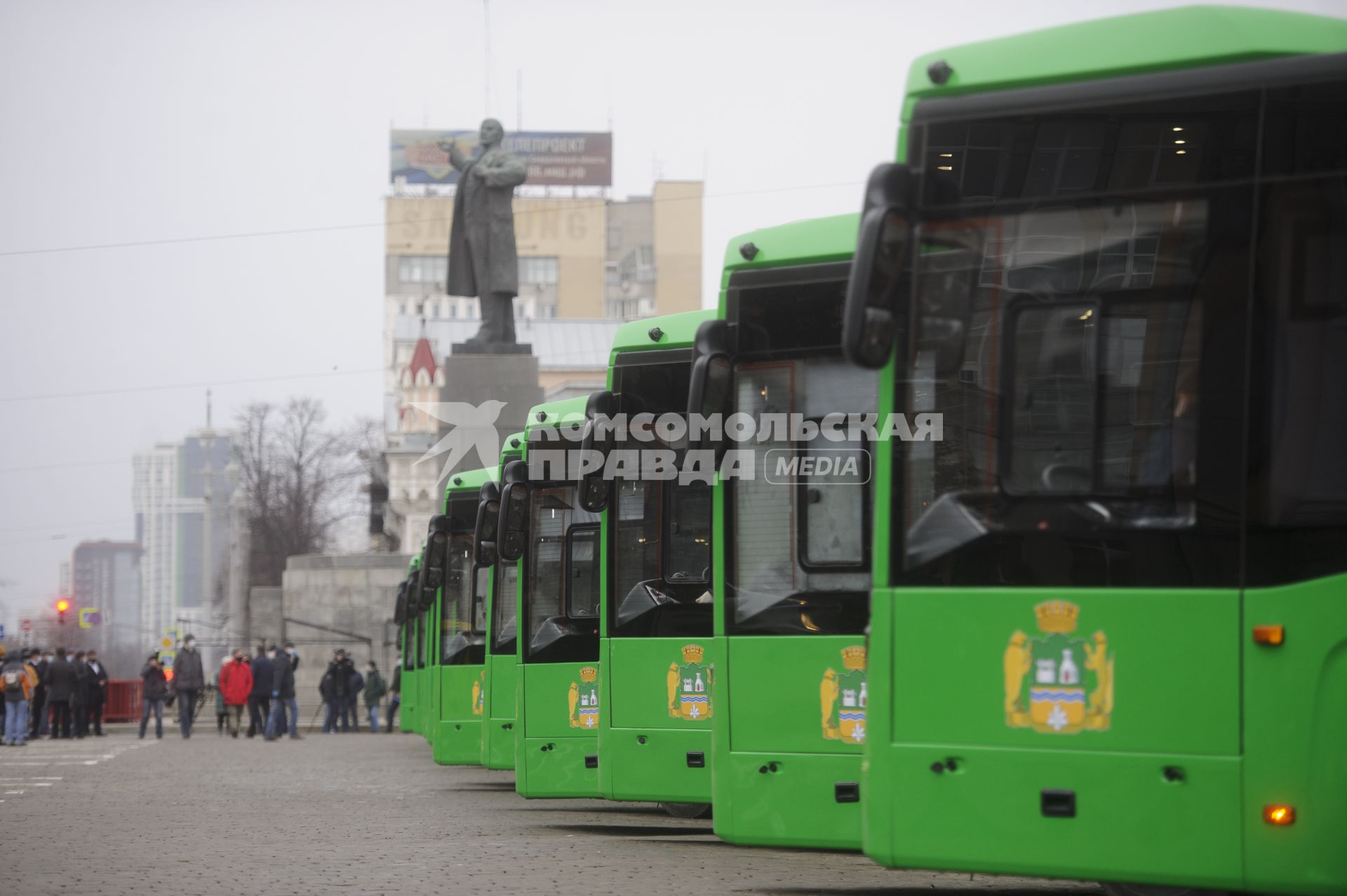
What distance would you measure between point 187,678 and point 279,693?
5.74 ft

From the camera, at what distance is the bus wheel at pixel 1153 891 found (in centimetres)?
810

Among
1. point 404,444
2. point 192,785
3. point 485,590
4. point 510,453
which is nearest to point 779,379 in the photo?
point 510,453

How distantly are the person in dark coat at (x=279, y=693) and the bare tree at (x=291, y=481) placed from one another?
4076 centimetres

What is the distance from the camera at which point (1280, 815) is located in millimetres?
6805

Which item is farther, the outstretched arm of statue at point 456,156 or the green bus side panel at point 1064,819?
the outstretched arm of statue at point 456,156

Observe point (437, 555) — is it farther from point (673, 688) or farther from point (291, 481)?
point (291, 481)

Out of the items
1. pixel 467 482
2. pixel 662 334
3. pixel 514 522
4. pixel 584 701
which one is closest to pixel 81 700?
pixel 467 482

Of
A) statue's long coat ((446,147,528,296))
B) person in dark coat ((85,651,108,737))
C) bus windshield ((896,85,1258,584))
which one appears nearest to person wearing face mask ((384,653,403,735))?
person in dark coat ((85,651,108,737))

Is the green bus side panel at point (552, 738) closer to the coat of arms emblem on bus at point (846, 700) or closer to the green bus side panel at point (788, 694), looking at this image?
the green bus side panel at point (788, 694)

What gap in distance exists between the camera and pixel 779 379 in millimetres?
10648

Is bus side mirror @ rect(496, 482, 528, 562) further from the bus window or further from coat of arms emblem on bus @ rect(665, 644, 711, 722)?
coat of arms emblem on bus @ rect(665, 644, 711, 722)

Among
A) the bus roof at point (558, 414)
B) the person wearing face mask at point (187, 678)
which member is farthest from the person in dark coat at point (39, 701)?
the bus roof at point (558, 414)

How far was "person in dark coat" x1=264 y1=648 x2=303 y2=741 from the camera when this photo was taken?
34.4 m

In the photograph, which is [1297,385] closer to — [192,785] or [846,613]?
[846,613]
